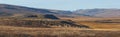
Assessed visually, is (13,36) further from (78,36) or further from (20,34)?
(78,36)

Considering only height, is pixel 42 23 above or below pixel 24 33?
below

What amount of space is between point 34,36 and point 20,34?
1437mm

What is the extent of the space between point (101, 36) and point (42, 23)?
21901 mm

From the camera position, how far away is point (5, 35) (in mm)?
31172

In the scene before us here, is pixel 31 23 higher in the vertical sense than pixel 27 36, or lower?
lower

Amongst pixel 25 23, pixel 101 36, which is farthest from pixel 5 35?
pixel 25 23

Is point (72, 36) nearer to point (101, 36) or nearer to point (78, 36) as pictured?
point (78, 36)

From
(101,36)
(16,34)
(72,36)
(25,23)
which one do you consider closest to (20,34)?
(16,34)

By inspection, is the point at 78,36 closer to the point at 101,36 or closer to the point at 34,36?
the point at 101,36

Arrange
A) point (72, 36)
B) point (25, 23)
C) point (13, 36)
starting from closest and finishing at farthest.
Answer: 1. point (13, 36)
2. point (72, 36)
3. point (25, 23)

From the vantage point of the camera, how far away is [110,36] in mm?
34688

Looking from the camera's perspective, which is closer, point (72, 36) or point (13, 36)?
point (13, 36)

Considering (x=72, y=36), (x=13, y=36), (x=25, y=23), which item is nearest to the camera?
(x=13, y=36)

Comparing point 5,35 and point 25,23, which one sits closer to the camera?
point 5,35
